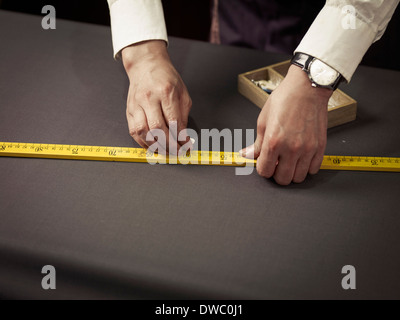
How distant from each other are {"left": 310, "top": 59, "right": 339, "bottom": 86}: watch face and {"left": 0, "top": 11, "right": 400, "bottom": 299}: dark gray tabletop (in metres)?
0.23

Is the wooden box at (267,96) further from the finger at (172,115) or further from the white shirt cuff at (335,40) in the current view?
the finger at (172,115)

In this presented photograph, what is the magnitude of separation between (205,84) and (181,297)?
0.78 metres

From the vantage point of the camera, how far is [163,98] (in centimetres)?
117

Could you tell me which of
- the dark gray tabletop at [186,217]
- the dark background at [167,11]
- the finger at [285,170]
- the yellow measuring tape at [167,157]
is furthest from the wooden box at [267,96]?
the dark background at [167,11]

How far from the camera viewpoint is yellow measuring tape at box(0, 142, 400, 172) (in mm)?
1165

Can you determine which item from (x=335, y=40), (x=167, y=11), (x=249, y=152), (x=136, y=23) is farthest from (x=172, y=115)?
(x=167, y=11)

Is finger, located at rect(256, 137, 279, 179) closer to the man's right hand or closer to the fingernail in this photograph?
the fingernail

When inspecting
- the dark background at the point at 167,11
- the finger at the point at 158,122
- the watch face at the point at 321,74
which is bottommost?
the finger at the point at 158,122

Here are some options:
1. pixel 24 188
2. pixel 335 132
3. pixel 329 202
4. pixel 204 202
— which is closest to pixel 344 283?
pixel 329 202

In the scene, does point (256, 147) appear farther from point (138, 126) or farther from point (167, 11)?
point (167, 11)

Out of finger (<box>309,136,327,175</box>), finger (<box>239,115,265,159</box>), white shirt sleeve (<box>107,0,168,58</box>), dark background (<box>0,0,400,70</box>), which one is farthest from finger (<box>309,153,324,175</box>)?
dark background (<box>0,0,400,70</box>)

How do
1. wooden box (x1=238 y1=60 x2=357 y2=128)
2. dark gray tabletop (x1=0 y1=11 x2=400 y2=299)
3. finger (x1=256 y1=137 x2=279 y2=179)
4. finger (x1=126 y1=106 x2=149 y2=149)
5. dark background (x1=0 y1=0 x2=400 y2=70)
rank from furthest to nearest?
dark background (x1=0 y1=0 x2=400 y2=70), wooden box (x1=238 y1=60 x2=357 y2=128), finger (x1=126 y1=106 x2=149 y2=149), finger (x1=256 y1=137 x2=279 y2=179), dark gray tabletop (x1=0 y1=11 x2=400 y2=299)

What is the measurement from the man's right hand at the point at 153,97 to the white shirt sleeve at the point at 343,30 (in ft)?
1.13

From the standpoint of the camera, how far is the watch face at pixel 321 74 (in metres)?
1.07
